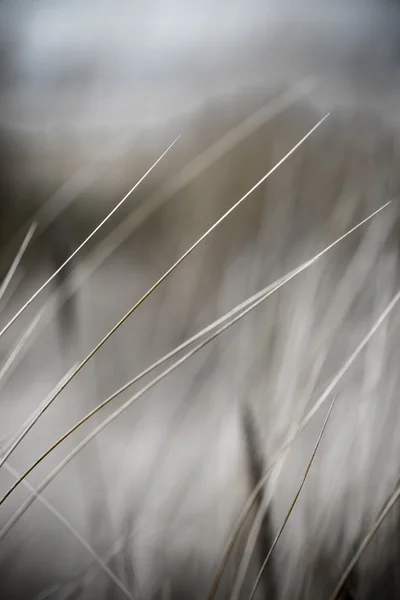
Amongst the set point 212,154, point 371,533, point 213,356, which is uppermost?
point 212,154

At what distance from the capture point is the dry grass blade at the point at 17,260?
46cm

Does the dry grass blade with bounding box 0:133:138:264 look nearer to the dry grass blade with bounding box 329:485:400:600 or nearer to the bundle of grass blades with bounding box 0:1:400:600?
the bundle of grass blades with bounding box 0:1:400:600

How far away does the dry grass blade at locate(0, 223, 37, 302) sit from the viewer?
1.51 ft

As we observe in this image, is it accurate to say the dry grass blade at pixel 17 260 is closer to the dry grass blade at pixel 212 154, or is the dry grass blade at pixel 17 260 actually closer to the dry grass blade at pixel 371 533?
the dry grass blade at pixel 212 154

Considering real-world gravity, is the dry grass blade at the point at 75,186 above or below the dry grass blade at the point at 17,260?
above

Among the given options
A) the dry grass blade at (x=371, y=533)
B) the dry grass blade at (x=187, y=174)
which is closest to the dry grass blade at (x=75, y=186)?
the dry grass blade at (x=187, y=174)

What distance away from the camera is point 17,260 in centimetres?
48

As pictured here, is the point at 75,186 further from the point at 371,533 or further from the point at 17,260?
the point at 371,533

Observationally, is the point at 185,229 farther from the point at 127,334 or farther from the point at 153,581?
the point at 153,581

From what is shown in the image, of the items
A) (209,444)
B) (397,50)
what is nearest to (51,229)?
(209,444)

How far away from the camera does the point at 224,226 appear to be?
1.67ft

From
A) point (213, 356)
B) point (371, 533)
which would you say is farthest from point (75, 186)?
point (371, 533)

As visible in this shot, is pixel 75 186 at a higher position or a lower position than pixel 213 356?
higher

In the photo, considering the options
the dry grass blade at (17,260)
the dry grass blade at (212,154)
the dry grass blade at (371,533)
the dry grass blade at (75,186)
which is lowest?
the dry grass blade at (371,533)
